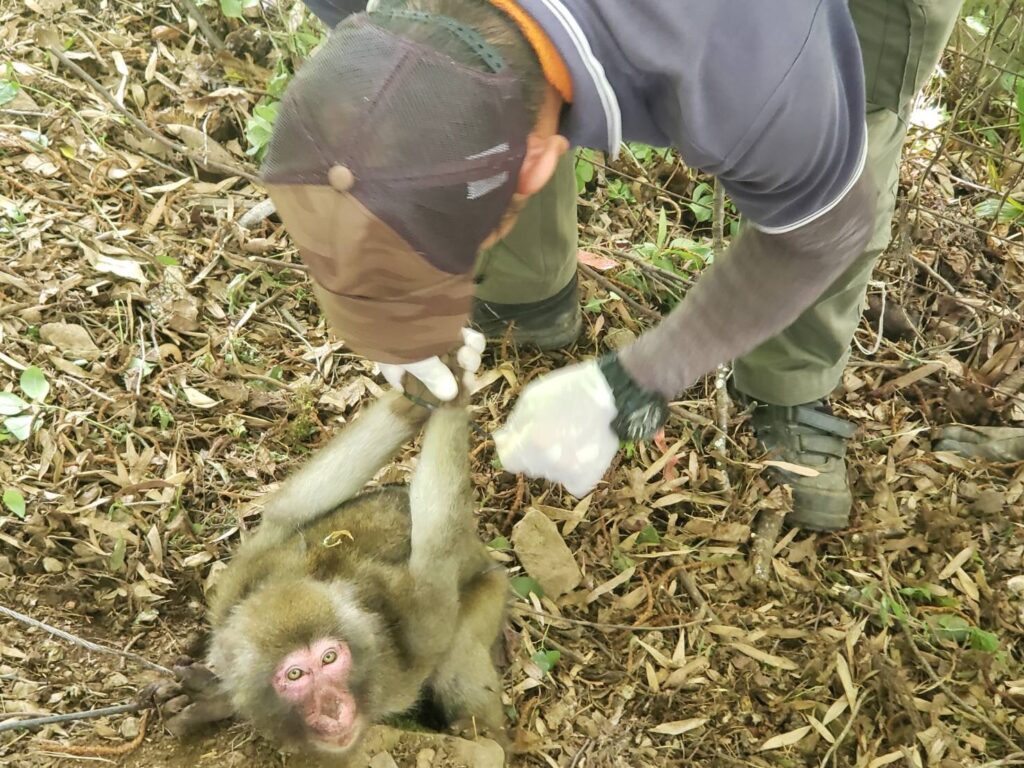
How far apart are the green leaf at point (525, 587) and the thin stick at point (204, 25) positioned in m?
3.59

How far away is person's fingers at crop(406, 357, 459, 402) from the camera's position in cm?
278

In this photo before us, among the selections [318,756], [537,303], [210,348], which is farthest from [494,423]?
[318,756]

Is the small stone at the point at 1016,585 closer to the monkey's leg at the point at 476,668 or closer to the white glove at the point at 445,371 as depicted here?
the monkey's leg at the point at 476,668

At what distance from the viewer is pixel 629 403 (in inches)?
101

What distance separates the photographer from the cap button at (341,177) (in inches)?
66.9

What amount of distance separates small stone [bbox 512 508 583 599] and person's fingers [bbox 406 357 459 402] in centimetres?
109

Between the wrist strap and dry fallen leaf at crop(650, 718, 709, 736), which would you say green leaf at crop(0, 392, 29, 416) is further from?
dry fallen leaf at crop(650, 718, 709, 736)

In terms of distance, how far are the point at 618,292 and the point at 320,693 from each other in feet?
7.84

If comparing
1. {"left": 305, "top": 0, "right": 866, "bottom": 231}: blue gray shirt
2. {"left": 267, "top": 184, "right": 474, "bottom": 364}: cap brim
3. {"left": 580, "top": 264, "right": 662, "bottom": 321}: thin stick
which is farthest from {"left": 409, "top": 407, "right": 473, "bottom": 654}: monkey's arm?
{"left": 580, "top": 264, "right": 662, "bottom": 321}: thin stick

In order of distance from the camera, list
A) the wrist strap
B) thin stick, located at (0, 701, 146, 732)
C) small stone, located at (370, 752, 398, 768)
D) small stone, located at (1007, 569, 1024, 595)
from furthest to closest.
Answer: small stone, located at (1007, 569, 1024, 595) < small stone, located at (370, 752, 398, 768) < thin stick, located at (0, 701, 146, 732) < the wrist strap

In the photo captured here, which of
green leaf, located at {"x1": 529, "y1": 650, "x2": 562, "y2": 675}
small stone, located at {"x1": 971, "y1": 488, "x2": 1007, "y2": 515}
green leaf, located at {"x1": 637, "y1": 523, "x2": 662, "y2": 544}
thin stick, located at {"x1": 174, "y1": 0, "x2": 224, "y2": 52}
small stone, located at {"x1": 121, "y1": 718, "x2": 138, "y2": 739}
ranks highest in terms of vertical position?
thin stick, located at {"x1": 174, "y1": 0, "x2": 224, "y2": 52}

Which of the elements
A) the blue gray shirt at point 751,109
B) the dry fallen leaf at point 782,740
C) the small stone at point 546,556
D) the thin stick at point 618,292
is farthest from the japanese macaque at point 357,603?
the thin stick at point 618,292

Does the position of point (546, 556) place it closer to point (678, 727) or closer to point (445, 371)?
point (678, 727)

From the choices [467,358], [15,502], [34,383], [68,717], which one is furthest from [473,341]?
[34,383]
